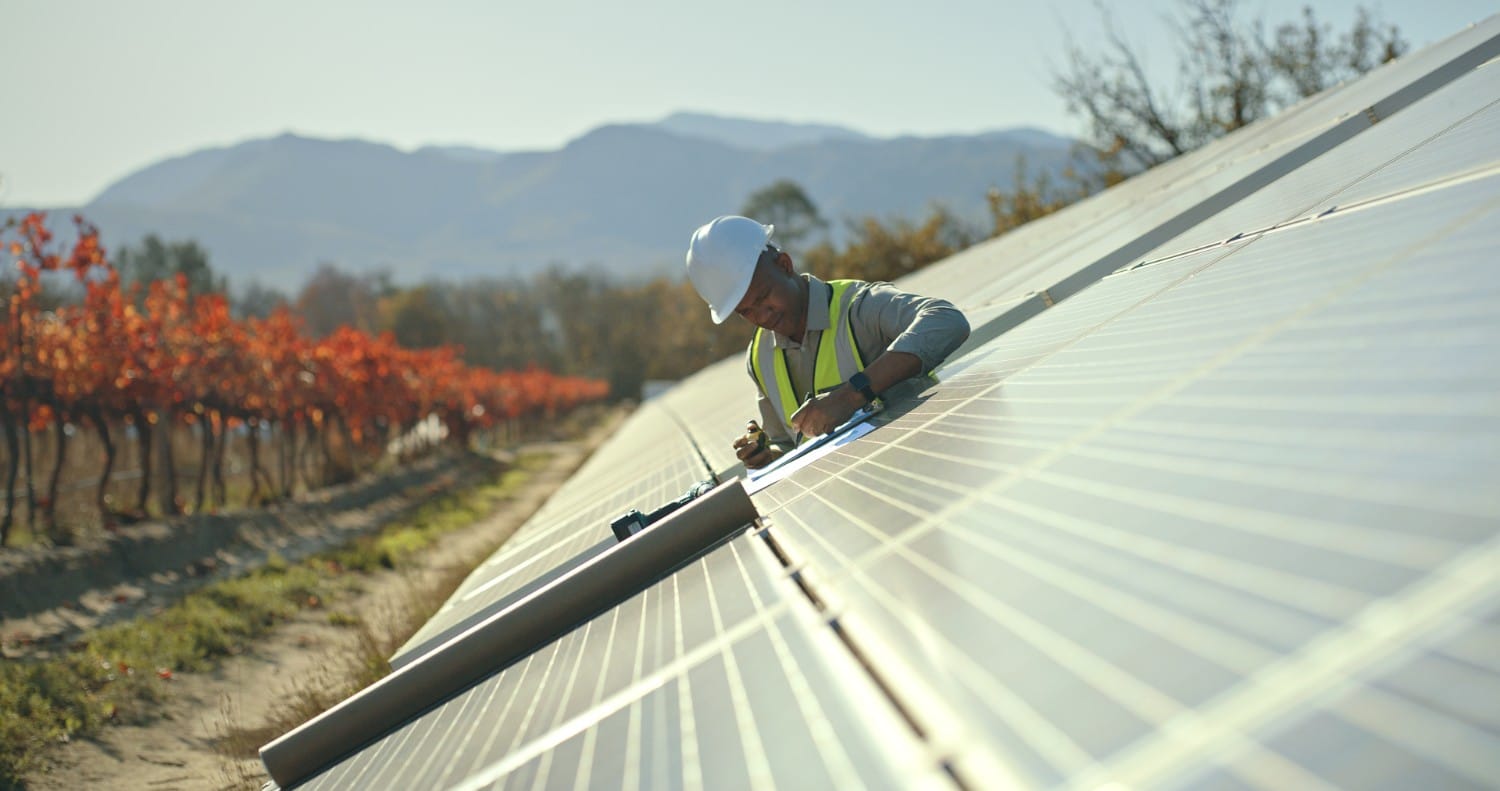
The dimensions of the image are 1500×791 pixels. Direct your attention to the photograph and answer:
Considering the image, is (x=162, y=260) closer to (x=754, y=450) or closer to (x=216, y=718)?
(x=216, y=718)

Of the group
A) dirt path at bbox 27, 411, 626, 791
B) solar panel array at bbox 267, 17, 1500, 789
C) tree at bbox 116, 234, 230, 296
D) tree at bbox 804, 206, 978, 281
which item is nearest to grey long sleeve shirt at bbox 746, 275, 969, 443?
solar panel array at bbox 267, 17, 1500, 789

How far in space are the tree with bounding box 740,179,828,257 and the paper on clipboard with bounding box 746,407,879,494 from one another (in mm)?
111290

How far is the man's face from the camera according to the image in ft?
14.8

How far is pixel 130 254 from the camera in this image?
9538cm

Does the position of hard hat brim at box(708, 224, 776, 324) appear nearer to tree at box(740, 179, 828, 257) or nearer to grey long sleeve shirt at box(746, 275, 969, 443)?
grey long sleeve shirt at box(746, 275, 969, 443)

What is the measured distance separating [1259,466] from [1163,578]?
0.27 metres

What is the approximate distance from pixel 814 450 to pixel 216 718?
19.5 feet

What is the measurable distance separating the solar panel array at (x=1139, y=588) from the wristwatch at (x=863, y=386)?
1.01 m

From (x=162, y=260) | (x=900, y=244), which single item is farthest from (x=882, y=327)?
(x=162, y=260)

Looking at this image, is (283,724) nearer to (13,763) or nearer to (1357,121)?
(13,763)

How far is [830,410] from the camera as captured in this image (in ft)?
13.2

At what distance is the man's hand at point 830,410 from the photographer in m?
4.02

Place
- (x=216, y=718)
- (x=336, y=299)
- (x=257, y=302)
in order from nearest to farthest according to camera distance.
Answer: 1. (x=216, y=718)
2. (x=257, y=302)
3. (x=336, y=299)

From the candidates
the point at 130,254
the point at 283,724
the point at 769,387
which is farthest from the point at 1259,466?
the point at 130,254
